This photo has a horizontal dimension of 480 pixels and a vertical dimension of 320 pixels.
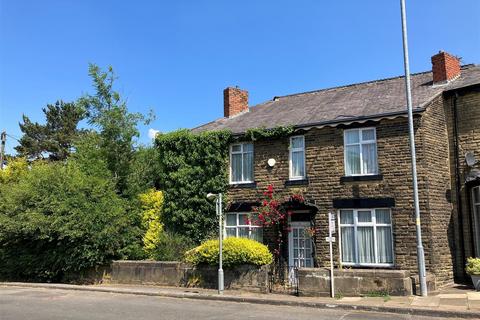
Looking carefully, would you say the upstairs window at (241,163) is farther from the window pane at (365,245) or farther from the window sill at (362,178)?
the window pane at (365,245)

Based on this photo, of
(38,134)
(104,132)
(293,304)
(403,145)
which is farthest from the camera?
(38,134)

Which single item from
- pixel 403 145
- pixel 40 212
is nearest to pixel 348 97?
pixel 403 145

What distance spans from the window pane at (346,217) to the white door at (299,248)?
1.48 meters

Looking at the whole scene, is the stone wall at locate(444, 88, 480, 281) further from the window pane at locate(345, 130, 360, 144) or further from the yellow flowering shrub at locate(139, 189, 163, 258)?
the yellow flowering shrub at locate(139, 189, 163, 258)

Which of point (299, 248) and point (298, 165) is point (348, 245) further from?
point (298, 165)

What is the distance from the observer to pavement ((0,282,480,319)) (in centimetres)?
1174

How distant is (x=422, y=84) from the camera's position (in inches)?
778

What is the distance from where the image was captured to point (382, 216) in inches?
669

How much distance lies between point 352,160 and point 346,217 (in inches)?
82.3

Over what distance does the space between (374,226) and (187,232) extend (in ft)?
25.8

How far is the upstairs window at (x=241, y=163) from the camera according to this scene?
66.6 feet

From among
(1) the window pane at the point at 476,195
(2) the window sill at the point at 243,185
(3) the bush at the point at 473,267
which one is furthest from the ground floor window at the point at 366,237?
(2) the window sill at the point at 243,185

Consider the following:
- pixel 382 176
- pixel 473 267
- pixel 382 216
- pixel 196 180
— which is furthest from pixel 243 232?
pixel 473 267

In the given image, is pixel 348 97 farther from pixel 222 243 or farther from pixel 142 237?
pixel 142 237
